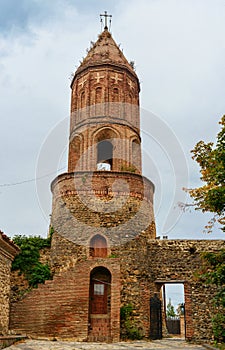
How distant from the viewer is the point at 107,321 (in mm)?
15992

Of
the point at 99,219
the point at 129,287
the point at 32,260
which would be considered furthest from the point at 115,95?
the point at 129,287

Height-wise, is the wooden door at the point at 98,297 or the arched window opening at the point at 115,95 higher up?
the arched window opening at the point at 115,95

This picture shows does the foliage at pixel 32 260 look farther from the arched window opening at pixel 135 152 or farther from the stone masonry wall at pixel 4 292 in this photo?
the arched window opening at pixel 135 152

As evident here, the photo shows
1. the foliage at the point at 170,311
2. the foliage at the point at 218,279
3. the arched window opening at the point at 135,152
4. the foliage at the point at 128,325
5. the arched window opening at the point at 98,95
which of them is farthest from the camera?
the foliage at the point at 170,311

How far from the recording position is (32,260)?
18141 millimetres

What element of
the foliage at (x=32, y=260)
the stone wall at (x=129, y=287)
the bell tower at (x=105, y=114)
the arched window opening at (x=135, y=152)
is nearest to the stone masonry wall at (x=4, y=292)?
the stone wall at (x=129, y=287)

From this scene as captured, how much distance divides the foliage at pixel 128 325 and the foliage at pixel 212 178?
24.5 feet

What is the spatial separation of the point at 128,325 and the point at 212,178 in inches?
341

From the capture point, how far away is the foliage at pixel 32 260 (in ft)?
57.9

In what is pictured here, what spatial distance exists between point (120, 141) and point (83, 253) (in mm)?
6556

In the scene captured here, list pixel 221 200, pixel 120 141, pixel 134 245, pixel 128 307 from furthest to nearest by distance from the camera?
pixel 120 141
pixel 134 245
pixel 128 307
pixel 221 200

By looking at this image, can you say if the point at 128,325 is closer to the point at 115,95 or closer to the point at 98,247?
the point at 98,247

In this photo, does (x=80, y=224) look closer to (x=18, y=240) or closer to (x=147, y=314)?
(x=18, y=240)

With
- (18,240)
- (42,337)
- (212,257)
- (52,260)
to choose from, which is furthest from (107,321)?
(212,257)
